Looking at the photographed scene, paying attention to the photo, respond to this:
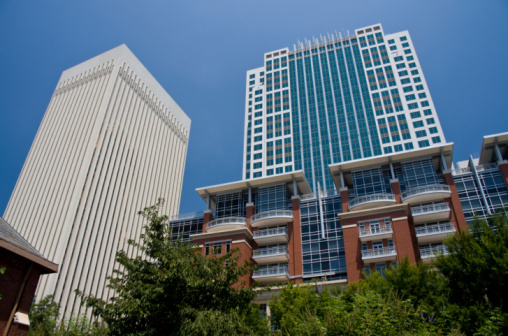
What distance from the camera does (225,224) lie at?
4784cm

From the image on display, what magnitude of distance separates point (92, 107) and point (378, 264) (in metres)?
50.3

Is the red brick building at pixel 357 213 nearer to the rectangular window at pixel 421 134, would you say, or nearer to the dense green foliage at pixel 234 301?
the dense green foliage at pixel 234 301

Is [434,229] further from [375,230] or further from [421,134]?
[421,134]

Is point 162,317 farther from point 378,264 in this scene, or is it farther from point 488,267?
point 378,264

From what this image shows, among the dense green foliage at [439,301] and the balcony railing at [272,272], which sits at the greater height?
the balcony railing at [272,272]

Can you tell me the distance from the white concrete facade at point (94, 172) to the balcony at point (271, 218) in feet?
71.7

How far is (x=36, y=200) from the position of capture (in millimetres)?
61250

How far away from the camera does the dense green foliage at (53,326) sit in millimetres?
18906

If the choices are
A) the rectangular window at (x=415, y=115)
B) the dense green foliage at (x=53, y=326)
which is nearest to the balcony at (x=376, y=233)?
the dense green foliage at (x=53, y=326)

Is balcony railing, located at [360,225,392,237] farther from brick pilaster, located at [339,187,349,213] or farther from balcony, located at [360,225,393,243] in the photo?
brick pilaster, located at [339,187,349,213]

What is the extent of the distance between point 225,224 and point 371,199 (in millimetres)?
17084

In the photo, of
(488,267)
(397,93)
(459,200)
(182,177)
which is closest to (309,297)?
(488,267)

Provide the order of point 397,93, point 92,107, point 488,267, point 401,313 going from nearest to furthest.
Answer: point 401,313 < point 488,267 < point 92,107 < point 397,93

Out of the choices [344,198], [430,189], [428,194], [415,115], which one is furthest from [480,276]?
[415,115]
